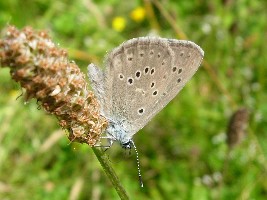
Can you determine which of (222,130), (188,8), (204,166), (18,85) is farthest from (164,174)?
(18,85)

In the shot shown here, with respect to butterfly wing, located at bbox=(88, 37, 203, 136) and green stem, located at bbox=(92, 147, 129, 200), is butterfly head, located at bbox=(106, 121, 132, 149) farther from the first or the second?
green stem, located at bbox=(92, 147, 129, 200)

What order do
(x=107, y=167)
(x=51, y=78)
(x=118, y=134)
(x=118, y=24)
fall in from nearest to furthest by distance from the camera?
(x=51, y=78) → (x=107, y=167) → (x=118, y=134) → (x=118, y=24)

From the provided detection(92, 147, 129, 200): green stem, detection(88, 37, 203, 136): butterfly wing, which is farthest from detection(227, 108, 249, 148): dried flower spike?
detection(92, 147, 129, 200): green stem

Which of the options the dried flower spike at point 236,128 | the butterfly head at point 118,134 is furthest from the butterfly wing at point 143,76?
the dried flower spike at point 236,128

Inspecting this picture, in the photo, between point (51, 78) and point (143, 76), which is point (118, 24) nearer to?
A: point (143, 76)

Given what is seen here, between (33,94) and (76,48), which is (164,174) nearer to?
(76,48)

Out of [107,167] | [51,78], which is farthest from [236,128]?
[51,78]
